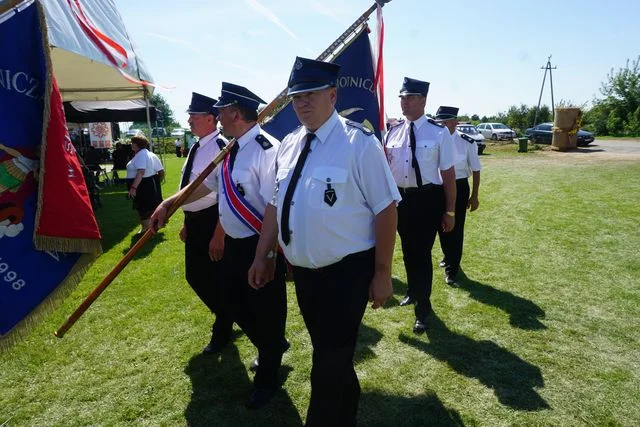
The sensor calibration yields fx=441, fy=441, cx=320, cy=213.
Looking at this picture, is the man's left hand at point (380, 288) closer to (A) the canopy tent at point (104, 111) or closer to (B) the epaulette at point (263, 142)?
(B) the epaulette at point (263, 142)

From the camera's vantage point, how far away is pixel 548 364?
3.62 metres

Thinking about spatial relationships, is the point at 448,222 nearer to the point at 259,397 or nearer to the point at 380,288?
the point at 380,288

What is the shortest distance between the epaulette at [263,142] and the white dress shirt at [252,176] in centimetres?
1

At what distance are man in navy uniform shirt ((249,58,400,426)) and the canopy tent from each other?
1412 centimetres

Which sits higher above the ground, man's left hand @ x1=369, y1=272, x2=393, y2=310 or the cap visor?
the cap visor

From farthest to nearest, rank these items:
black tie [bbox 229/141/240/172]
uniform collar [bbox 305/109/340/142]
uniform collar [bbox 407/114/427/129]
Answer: uniform collar [bbox 407/114/427/129], black tie [bbox 229/141/240/172], uniform collar [bbox 305/109/340/142]

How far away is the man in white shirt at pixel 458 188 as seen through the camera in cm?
561

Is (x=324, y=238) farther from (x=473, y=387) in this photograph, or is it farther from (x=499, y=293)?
(x=499, y=293)

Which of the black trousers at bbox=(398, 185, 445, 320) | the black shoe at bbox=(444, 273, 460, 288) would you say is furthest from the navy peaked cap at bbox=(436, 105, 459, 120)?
the black shoe at bbox=(444, 273, 460, 288)

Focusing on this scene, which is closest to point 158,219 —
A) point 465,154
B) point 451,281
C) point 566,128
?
point 451,281

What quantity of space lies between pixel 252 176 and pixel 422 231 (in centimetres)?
192

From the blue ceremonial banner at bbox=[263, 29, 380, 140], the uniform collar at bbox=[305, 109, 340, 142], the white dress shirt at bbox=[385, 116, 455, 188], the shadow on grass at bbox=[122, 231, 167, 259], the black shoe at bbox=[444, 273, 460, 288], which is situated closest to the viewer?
the uniform collar at bbox=[305, 109, 340, 142]

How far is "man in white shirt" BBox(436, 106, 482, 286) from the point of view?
561 cm

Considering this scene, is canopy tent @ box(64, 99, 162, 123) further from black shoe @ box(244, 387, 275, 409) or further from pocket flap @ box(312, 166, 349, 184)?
pocket flap @ box(312, 166, 349, 184)
